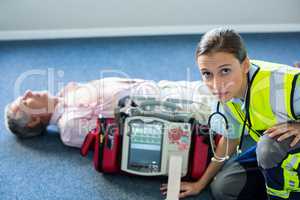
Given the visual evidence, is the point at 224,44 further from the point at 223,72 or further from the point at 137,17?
the point at 137,17

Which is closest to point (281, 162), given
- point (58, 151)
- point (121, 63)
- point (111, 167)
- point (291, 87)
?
point (291, 87)

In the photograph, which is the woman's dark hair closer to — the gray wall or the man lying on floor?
the man lying on floor

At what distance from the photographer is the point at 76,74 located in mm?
2367

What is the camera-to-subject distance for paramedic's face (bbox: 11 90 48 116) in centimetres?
187

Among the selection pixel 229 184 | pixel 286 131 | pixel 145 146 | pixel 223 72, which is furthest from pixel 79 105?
pixel 286 131

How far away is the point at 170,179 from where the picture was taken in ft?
5.22

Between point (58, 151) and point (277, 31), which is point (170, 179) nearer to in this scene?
point (58, 151)

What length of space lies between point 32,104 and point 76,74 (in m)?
0.51

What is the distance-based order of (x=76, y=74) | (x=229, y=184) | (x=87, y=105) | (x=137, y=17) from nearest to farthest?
1. (x=229, y=184)
2. (x=87, y=105)
3. (x=76, y=74)
4. (x=137, y=17)

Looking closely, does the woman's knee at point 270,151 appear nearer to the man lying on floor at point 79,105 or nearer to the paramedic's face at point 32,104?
the man lying on floor at point 79,105

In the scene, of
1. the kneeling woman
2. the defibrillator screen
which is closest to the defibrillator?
the defibrillator screen

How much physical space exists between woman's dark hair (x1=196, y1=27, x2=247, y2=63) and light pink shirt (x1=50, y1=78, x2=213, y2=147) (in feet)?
1.87

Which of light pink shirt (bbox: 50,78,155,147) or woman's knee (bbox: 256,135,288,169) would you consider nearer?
woman's knee (bbox: 256,135,288,169)

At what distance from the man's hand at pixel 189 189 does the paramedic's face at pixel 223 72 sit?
1.51 feet
